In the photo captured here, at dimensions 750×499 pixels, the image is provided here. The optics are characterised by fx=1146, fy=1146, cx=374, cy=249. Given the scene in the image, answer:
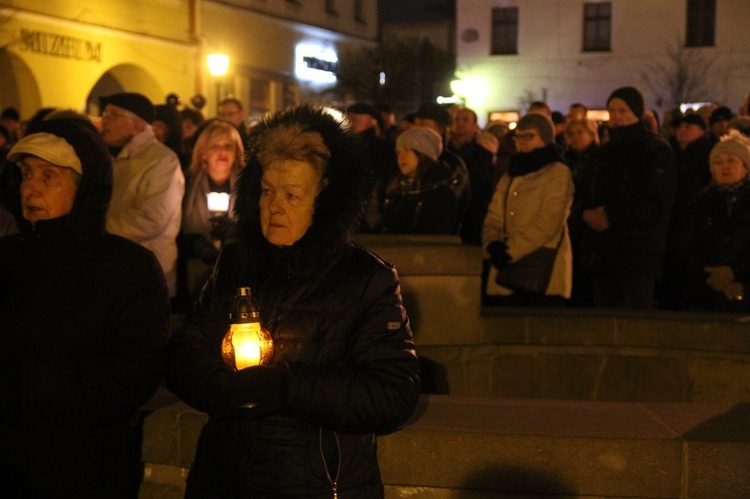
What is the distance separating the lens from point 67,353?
361 cm

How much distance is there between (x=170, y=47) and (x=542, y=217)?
2188 centimetres

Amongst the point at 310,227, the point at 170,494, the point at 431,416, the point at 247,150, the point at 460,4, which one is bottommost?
the point at 170,494

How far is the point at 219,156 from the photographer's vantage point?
8.20 meters

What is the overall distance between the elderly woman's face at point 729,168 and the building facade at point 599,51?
3669 centimetres

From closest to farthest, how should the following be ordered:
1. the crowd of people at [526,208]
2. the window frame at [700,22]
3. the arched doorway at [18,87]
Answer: the crowd of people at [526,208] → the arched doorway at [18,87] → the window frame at [700,22]

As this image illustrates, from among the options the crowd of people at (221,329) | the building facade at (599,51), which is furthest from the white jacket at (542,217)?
the building facade at (599,51)

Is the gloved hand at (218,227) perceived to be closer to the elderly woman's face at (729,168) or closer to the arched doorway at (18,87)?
the elderly woman's face at (729,168)

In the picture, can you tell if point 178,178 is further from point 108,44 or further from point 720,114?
point 108,44

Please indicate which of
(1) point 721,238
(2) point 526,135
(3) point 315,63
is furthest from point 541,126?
(3) point 315,63

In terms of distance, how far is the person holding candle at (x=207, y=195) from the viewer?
313 inches

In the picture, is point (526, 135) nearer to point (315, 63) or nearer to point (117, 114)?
point (117, 114)

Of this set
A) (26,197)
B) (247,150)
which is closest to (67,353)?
(26,197)

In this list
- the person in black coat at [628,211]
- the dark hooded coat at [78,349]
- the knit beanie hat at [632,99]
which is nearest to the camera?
the dark hooded coat at [78,349]

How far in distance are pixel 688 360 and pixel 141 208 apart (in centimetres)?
338
